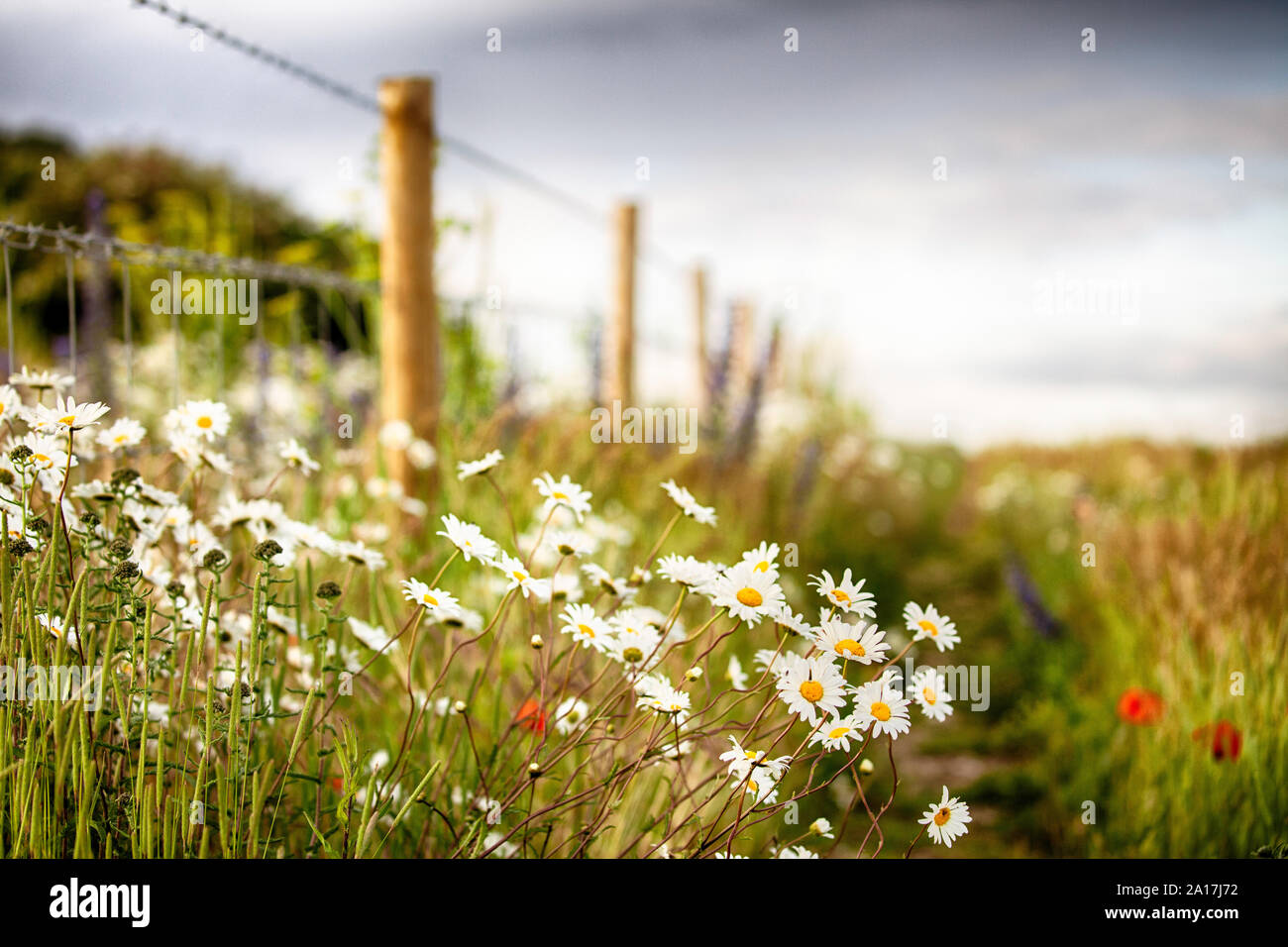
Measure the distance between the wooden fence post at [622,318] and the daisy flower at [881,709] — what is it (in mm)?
4364

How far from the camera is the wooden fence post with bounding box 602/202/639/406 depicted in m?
5.79

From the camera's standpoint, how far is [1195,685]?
2.93 metres

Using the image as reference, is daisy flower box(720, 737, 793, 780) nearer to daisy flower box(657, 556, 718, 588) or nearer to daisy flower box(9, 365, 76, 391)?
daisy flower box(657, 556, 718, 588)

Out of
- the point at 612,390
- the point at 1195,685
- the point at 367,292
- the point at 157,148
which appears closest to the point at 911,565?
the point at 612,390

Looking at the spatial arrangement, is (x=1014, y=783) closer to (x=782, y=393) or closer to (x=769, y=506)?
(x=769, y=506)

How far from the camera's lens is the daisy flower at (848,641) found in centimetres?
142

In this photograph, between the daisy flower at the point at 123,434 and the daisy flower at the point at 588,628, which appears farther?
the daisy flower at the point at 123,434

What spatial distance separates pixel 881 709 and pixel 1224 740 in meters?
1.76

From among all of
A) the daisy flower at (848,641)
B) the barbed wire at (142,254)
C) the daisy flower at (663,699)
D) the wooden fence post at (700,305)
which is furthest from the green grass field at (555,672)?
the wooden fence post at (700,305)

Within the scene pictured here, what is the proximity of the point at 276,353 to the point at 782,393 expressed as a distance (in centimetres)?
495

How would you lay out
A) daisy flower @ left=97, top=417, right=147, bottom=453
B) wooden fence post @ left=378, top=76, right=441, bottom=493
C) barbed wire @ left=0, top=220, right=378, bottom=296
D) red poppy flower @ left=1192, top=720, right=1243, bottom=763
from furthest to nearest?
wooden fence post @ left=378, top=76, right=441, bottom=493 < red poppy flower @ left=1192, top=720, right=1243, bottom=763 < barbed wire @ left=0, top=220, right=378, bottom=296 < daisy flower @ left=97, top=417, right=147, bottom=453

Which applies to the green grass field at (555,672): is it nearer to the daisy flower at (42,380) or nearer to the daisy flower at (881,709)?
the daisy flower at (881,709)

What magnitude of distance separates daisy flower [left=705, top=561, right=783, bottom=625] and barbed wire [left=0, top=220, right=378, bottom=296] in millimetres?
1592

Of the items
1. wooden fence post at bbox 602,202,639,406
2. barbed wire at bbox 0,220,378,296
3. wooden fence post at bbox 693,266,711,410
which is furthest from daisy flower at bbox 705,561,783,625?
wooden fence post at bbox 693,266,711,410
